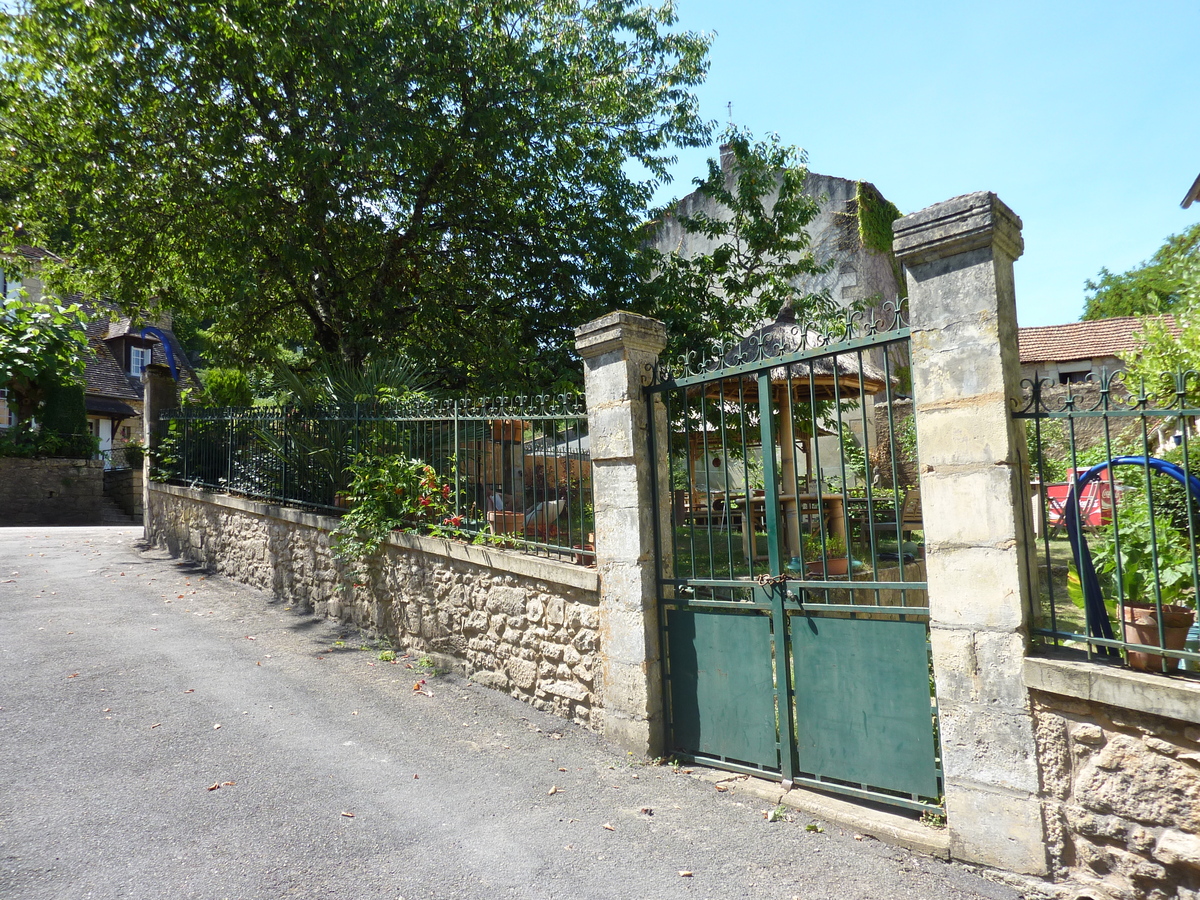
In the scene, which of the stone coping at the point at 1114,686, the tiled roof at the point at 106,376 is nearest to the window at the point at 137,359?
the tiled roof at the point at 106,376

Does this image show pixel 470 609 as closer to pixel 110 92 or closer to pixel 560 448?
pixel 560 448

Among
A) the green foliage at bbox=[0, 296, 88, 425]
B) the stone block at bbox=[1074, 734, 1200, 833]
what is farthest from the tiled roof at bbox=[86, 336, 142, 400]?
the stone block at bbox=[1074, 734, 1200, 833]

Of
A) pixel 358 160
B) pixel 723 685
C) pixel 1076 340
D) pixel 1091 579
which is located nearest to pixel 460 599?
pixel 723 685

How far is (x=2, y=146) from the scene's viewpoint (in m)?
9.51

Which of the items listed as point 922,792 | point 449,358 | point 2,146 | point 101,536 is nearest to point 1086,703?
point 922,792

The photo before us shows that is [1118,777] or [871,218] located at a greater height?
→ [871,218]

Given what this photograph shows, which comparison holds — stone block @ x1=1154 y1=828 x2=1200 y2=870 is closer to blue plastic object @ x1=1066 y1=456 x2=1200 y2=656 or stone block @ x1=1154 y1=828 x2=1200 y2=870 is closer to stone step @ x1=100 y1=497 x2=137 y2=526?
blue plastic object @ x1=1066 y1=456 x2=1200 y2=656

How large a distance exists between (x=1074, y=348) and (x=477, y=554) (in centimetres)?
2355

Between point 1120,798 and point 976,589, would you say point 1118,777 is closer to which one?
point 1120,798

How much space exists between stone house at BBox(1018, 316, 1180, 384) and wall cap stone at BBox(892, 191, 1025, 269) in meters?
21.7

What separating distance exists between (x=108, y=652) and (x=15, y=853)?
137 inches

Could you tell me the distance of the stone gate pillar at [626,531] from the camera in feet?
15.5

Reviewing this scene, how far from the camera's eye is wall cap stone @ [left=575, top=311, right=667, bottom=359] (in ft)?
15.7

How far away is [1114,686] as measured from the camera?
2.94m
